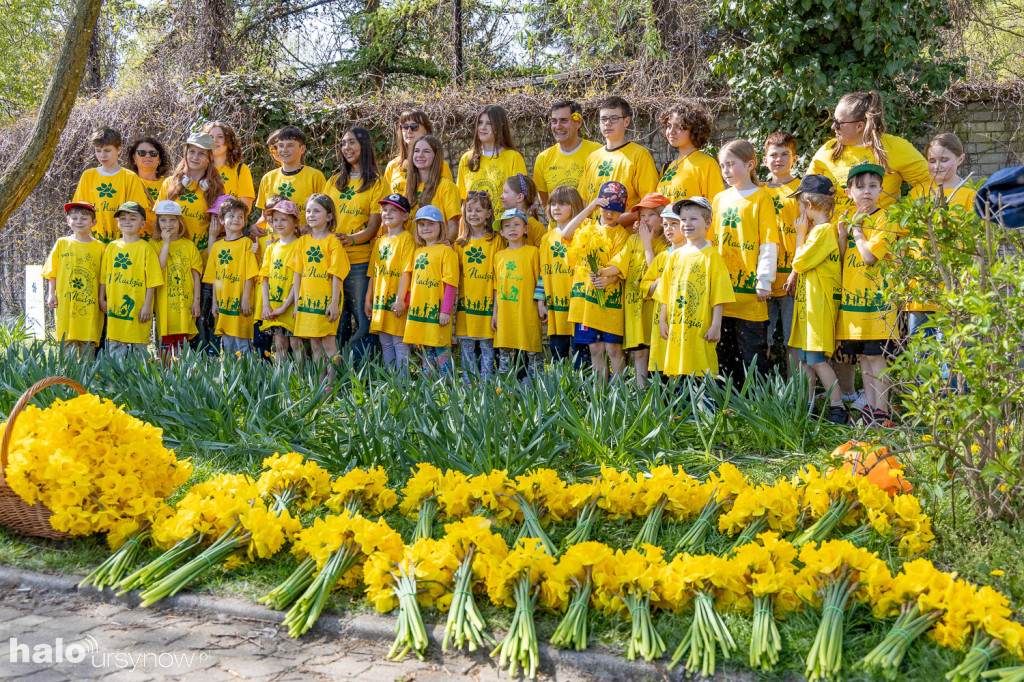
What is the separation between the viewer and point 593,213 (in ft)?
18.9

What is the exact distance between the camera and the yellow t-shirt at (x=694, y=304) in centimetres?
498

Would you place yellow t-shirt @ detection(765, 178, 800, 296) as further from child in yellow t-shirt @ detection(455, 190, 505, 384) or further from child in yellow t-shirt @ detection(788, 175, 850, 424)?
child in yellow t-shirt @ detection(455, 190, 505, 384)

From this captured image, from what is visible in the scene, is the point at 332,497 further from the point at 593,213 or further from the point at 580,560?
the point at 593,213

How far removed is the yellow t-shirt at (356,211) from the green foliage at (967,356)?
428 cm

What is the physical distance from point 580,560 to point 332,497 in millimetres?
1292

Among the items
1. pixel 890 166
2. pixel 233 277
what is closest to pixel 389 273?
pixel 233 277

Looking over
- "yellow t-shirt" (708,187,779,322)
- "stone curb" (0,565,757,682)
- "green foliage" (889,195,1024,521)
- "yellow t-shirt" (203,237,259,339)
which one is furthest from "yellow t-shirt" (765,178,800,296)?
"yellow t-shirt" (203,237,259,339)

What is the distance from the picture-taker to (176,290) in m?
6.78

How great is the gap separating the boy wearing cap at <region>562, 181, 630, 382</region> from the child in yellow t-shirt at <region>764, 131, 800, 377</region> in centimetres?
100

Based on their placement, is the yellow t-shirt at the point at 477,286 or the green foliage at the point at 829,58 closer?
the yellow t-shirt at the point at 477,286

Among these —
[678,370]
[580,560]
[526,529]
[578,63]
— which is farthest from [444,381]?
[578,63]

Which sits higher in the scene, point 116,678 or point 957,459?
point 957,459

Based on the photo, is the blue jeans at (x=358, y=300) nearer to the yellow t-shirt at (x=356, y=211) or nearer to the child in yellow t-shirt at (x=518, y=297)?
the yellow t-shirt at (x=356, y=211)

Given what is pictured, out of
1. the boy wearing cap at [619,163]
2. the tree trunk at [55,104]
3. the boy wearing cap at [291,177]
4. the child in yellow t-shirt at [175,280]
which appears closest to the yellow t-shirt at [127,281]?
the child in yellow t-shirt at [175,280]
